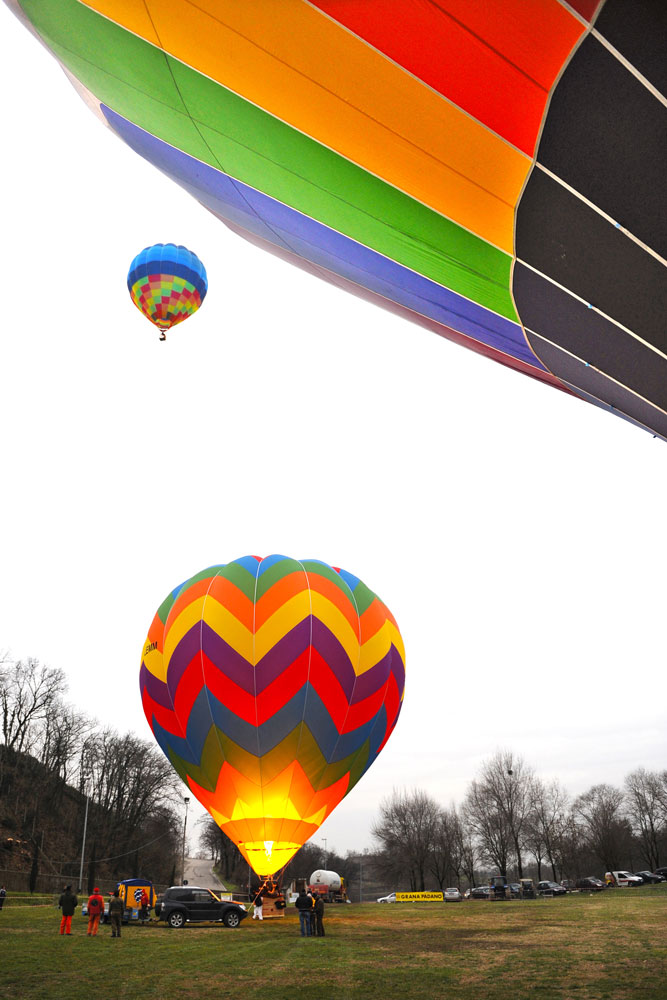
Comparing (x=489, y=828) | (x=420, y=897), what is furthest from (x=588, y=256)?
(x=489, y=828)

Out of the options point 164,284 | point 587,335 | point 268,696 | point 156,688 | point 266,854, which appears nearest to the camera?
point 587,335

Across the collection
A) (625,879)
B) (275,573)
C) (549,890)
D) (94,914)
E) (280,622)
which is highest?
(275,573)

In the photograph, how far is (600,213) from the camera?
5156mm

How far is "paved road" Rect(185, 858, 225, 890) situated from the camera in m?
61.7

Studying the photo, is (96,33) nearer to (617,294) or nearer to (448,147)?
(448,147)

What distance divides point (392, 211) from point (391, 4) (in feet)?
5.53

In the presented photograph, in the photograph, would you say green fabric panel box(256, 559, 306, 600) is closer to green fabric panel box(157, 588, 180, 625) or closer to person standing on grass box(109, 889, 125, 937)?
green fabric panel box(157, 588, 180, 625)

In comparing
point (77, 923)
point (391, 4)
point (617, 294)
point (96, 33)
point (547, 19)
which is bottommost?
point (77, 923)

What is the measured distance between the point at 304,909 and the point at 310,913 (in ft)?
1.05

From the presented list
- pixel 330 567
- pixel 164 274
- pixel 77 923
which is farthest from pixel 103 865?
pixel 164 274

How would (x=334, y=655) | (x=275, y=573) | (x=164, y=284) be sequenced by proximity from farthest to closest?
(x=164, y=284), (x=275, y=573), (x=334, y=655)

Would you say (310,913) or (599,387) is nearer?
(599,387)

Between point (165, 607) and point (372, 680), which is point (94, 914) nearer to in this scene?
point (165, 607)

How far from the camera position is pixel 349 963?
1000 centimetres
